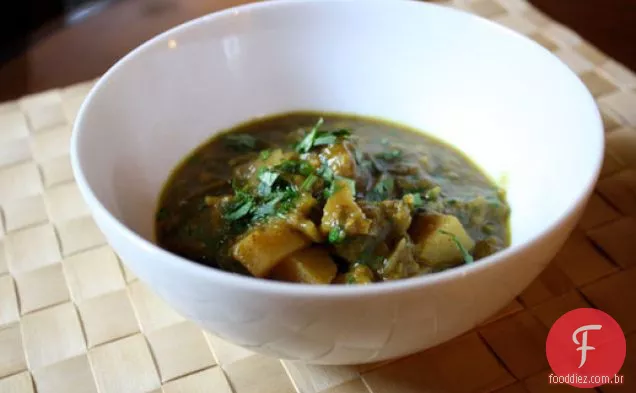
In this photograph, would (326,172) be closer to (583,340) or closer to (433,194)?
(433,194)

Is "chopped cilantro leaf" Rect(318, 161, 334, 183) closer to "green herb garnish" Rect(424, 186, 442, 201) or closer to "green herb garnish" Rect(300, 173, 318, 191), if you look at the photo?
"green herb garnish" Rect(300, 173, 318, 191)

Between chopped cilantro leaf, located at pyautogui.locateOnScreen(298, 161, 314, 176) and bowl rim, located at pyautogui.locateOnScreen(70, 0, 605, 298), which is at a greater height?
bowl rim, located at pyautogui.locateOnScreen(70, 0, 605, 298)

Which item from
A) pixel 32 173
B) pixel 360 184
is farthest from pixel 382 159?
pixel 32 173

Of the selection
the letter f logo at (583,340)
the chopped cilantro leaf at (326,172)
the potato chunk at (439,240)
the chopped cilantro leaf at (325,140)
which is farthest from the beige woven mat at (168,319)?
the chopped cilantro leaf at (325,140)

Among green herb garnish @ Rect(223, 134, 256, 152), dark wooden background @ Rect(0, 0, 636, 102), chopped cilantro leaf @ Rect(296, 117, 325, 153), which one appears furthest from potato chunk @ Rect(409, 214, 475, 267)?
dark wooden background @ Rect(0, 0, 636, 102)

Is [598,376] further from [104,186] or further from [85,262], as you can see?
[85,262]
